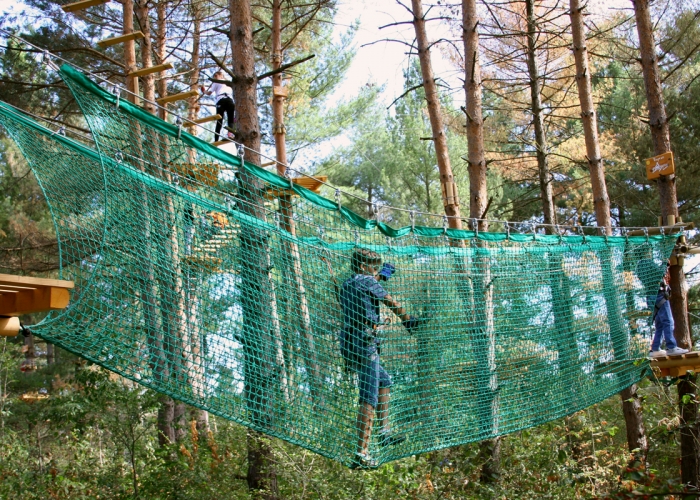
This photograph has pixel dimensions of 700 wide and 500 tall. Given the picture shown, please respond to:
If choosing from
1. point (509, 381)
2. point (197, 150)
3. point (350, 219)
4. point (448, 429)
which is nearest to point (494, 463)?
point (509, 381)

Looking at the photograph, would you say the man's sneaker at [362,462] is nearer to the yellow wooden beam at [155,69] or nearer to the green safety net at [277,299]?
the green safety net at [277,299]

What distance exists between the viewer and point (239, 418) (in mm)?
2314

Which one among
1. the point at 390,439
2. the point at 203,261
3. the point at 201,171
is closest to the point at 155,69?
the point at 201,171

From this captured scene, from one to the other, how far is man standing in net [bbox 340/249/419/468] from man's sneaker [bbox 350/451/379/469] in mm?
58

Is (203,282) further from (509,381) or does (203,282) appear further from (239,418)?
(509,381)

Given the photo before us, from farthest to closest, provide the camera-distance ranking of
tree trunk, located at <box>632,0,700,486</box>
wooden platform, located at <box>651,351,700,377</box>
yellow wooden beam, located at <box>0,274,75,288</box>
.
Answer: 1. tree trunk, located at <box>632,0,700,486</box>
2. wooden platform, located at <box>651,351,700,377</box>
3. yellow wooden beam, located at <box>0,274,75,288</box>

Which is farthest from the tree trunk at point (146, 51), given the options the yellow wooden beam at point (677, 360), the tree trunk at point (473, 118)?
the yellow wooden beam at point (677, 360)

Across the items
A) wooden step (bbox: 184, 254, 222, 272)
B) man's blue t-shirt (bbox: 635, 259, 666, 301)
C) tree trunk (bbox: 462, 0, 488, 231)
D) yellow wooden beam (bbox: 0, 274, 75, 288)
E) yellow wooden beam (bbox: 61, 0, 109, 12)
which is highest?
yellow wooden beam (bbox: 61, 0, 109, 12)

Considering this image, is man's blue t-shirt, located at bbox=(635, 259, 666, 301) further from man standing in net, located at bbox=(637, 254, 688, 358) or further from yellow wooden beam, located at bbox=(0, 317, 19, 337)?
yellow wooden beam, located at bbox=(0, 317, 19, 337)

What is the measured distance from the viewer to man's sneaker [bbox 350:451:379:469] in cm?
250

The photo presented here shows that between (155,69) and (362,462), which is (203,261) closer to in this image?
(362,462)

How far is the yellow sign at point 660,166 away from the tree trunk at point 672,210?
63mm

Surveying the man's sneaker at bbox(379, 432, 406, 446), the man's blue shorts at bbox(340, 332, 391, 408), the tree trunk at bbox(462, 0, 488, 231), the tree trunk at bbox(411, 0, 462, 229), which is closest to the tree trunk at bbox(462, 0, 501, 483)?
the tree trunk at bbox(462, 0, 488, 231)

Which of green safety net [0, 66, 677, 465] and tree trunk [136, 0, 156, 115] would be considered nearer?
green safety net [0, 66, 677, 465]
